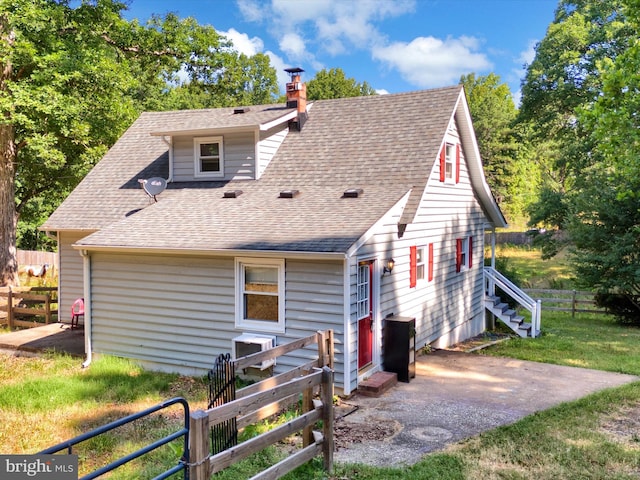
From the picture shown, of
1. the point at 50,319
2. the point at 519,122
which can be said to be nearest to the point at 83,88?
the point at 50,319

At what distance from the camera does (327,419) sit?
608cm

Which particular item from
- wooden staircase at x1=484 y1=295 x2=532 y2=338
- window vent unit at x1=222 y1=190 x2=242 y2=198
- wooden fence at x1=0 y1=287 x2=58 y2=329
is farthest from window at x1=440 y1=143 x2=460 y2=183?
wooden fence at x1=0 y1=287 x2=58 y2=329

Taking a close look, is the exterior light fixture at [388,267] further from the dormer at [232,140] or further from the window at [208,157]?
the window at [208,157]

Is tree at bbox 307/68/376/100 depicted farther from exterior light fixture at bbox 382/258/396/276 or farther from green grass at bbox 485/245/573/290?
Answer: exterior light fixture at bbox 382/258/396/276

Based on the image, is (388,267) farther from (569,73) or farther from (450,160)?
(569,73)

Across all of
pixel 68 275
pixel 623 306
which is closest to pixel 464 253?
pixel 623 306

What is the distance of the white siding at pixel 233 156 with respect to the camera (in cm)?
1400

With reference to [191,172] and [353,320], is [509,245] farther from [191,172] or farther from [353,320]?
[353,320]

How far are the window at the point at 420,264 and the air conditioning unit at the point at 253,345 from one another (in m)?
3.77

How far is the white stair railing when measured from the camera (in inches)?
634

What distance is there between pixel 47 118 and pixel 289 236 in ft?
44.7

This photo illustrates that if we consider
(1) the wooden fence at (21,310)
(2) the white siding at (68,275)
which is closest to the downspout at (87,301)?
(2) the white siding at (68,275)

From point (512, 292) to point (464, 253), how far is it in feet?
8.48

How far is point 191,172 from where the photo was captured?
1471 cm
